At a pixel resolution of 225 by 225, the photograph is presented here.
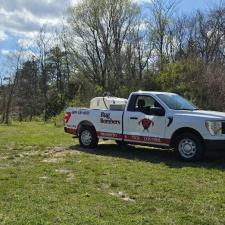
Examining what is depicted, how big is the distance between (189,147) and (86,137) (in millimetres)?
3943

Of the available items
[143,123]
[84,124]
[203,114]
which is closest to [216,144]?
[203,114]

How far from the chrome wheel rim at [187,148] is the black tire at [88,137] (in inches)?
131

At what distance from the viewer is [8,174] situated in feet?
33.3

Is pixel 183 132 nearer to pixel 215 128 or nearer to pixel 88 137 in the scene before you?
pixel 215 128

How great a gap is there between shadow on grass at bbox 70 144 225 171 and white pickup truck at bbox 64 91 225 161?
1.08 feet

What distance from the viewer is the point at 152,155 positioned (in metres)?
13.4

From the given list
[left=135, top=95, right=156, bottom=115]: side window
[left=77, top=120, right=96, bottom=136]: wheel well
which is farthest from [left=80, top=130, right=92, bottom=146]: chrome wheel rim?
[left=135, top=95, right=156, bottom=115]: side window

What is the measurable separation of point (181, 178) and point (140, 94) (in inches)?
172

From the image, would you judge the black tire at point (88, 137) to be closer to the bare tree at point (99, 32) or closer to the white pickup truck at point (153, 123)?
the white pickup truck at point (153, 123)

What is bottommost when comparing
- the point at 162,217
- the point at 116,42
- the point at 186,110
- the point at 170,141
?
the point at 162,217

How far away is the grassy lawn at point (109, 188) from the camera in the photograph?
266 inches

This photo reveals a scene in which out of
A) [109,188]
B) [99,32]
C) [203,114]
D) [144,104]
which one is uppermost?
[99,32]

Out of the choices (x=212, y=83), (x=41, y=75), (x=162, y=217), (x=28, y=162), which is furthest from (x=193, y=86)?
(x=41, y=75)

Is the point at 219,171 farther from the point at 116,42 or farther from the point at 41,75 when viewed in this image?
the point at 41,75
